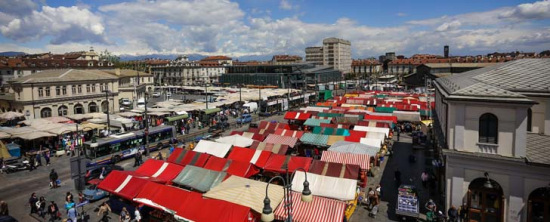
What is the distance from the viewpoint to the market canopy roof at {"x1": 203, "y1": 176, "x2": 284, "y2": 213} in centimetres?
1428

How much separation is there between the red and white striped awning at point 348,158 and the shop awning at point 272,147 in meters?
3.46

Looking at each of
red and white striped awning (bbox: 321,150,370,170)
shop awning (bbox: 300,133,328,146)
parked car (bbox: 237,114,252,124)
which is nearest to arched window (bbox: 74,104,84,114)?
parked car (bbox: 237,114,252,124)

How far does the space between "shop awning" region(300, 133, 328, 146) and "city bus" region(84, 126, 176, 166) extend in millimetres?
13740

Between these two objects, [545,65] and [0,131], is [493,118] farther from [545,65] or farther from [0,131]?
[0,131]

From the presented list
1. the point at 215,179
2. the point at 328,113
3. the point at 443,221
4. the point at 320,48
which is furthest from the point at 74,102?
the point at 320,48

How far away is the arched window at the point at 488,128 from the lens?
14414 mm

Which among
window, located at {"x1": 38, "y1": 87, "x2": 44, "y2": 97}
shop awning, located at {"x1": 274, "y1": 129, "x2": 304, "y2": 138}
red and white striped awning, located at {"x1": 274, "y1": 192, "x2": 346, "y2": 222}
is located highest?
window, located at {"x1": 38, "y1": 87, "x2": 44, "y2": 97}

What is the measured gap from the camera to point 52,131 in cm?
3206

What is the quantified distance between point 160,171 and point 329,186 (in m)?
9.98

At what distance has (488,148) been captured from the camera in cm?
1452

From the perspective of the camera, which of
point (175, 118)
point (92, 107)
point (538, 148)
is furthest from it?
point (92, 107)

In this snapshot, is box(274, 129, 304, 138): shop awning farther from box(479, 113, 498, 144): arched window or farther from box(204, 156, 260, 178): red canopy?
box(479, 113, 498, 144): arched window

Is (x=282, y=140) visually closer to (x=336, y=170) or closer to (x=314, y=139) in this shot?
(x=314, y=139)

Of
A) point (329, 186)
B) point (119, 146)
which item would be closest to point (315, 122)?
point (329, 186)
